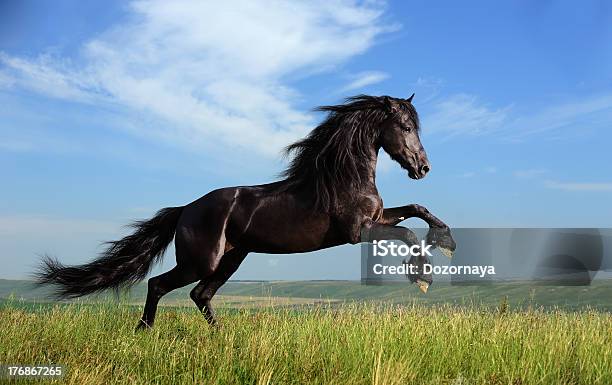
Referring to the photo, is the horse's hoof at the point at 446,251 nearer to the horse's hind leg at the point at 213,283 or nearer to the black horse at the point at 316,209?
the black horse at the point at 316,209

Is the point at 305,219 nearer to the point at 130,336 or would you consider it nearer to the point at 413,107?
the point at 413,107

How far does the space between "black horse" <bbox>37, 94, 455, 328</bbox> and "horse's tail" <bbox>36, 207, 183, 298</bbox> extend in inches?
25.4

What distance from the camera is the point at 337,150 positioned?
7.35 meters

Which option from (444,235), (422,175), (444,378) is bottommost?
(444,378)

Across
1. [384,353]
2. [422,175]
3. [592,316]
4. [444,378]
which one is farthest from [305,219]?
[592,316]

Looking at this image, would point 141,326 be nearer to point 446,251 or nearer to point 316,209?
point 316,209

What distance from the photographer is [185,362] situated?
569 centimetres

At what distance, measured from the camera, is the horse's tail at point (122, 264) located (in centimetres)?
836

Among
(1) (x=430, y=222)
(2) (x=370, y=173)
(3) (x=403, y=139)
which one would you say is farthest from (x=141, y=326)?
(3) (x=403, y=139)

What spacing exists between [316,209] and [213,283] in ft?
5.53

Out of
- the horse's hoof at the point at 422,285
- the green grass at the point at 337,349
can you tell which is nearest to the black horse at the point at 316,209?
the horse's hoof at the point at 422,285

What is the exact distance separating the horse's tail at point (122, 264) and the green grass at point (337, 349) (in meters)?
0.44

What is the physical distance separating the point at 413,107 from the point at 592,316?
3.56 m

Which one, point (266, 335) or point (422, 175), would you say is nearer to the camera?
point (266, 335)
